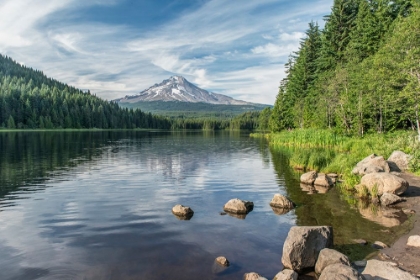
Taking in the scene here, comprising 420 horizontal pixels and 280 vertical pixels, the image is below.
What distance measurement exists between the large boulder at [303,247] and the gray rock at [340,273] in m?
1.70

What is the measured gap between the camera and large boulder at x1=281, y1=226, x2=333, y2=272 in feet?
34.0

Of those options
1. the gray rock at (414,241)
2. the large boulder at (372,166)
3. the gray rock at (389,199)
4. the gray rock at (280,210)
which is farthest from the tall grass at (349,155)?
the gray rock at (414,241)

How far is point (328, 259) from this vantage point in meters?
9.94

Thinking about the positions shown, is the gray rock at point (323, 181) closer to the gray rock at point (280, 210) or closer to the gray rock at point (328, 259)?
the gray rock at point (280, 210)

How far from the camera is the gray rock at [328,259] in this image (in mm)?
9758

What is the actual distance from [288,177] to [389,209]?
11.4 meters

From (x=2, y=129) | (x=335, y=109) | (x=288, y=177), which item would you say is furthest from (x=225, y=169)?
(x=2, y=129)

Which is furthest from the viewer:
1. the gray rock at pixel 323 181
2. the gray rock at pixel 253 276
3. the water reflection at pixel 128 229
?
the gray rock at pixel 323 181

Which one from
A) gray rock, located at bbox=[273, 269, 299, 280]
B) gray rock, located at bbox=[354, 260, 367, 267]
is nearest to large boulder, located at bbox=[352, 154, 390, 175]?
gray rock, located at bbox=[354, 260, 367, 267]

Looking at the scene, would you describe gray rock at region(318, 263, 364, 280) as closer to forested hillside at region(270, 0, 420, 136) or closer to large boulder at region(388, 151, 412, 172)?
large boulder at region(388, 151, 412, 172)

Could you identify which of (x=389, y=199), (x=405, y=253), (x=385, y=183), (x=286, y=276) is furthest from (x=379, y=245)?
(x=385, y=183)

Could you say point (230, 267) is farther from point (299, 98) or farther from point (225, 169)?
point (299, 98)

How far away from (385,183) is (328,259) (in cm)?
Result: 1136

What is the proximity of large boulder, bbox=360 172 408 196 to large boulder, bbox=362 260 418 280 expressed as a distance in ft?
35.7
